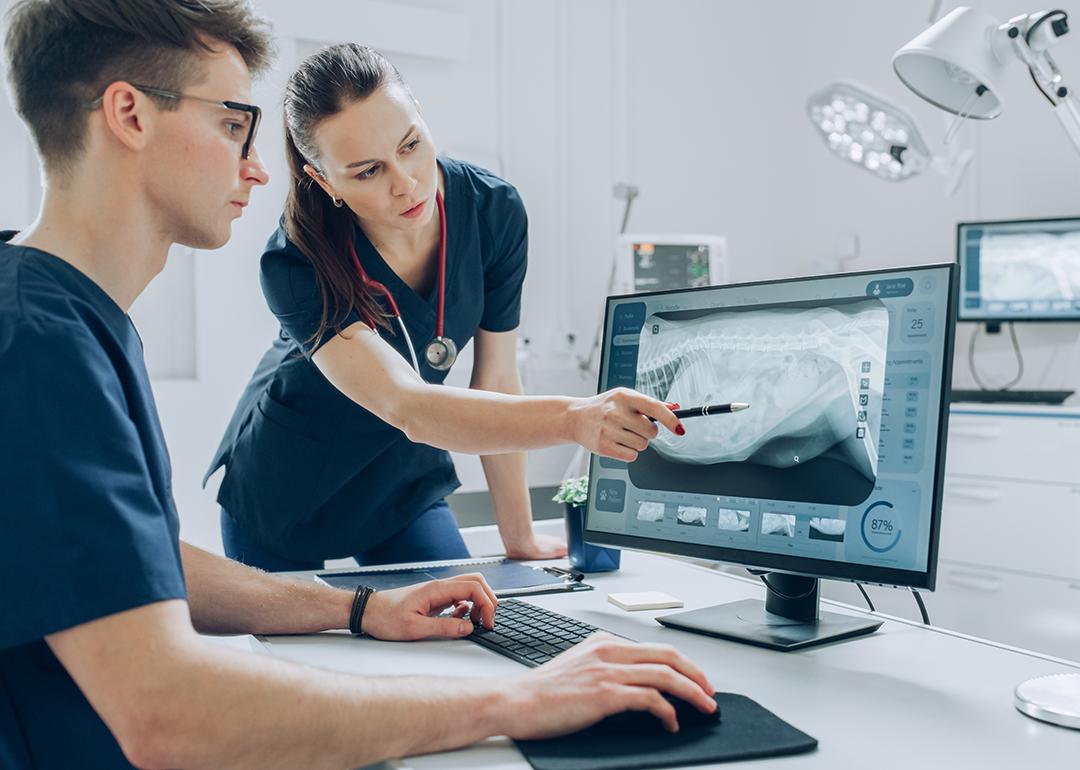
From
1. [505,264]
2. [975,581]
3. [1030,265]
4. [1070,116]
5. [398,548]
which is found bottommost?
[975,581]

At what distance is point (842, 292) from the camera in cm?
113

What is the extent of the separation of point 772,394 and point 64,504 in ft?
2.54

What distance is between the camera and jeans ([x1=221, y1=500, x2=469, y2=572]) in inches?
67.3

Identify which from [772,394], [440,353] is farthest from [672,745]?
[440,353]

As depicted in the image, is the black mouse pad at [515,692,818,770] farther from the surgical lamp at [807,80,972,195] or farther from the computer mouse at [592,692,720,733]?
the surgical lamp at [807,80,972,195]

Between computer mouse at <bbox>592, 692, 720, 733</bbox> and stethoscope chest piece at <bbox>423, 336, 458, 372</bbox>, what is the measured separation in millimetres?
881

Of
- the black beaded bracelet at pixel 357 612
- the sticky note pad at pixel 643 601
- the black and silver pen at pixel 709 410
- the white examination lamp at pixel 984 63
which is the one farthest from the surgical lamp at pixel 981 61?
the black beaded bracelet at pixel 357 612

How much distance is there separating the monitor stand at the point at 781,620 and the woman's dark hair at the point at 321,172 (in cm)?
64

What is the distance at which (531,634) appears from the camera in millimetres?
1098

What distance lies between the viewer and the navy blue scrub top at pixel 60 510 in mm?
679

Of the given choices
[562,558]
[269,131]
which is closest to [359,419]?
[562,558]

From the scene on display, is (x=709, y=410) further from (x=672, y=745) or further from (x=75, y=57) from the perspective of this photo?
(x=75, y=57)

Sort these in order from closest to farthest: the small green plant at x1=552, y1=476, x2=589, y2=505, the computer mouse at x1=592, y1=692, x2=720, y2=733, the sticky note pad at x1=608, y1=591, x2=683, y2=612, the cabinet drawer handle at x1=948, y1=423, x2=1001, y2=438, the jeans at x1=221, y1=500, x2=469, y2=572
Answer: the computer mouse at x1=592, y1=692, x2=720, y2=733
the sticky note pad at x1=608, y1=591, x2=683, y2=612
the small green plant at x1=552, y1=476, x2=589, y2=505
the jeans at x1=221, y1=500, x2=469, y2=572
the cabinet drawer handle at x1=948, y1=423, x2=1001, y2=438

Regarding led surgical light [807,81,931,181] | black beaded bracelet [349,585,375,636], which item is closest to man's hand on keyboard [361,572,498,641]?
black beaded bracelet [349,585,375,636]
